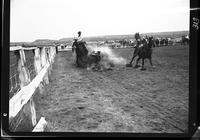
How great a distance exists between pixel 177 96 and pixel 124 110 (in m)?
0.45

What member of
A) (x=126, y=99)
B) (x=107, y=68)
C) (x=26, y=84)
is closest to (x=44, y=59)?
(x=26, y=84)

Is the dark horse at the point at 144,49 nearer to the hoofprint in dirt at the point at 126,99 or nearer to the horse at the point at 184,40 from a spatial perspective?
the hoofprint in dirt at the point at 126,99

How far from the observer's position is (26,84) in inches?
76.8

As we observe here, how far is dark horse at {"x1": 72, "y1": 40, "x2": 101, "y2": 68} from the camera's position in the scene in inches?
76.7

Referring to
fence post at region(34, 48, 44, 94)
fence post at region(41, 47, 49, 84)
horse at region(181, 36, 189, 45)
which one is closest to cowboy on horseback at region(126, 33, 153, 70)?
horse at region(181, 36, 189, 45)

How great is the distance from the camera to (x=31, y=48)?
6.59ft

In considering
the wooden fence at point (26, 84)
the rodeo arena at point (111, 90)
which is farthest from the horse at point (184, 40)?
the wooden fence at point (26, 84)

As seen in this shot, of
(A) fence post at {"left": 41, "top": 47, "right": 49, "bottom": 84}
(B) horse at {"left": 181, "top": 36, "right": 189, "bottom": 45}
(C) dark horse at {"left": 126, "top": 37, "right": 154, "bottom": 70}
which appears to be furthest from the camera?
(A) fence post at {"left": 41, "top": 47, "right": 49, "bottom": 84}

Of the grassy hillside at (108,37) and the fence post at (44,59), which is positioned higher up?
the grassy hillside at (108,37)

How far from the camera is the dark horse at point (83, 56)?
6.39 ft

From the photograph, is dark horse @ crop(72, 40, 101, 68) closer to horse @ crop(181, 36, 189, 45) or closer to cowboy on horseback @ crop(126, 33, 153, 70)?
cowboy on horseback @ crop(126, 33, 153, 70)

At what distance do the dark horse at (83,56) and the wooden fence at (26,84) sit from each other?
239 millimetres

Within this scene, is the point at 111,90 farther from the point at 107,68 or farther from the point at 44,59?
the point at 44,59

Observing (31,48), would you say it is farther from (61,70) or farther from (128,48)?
(128,48)
